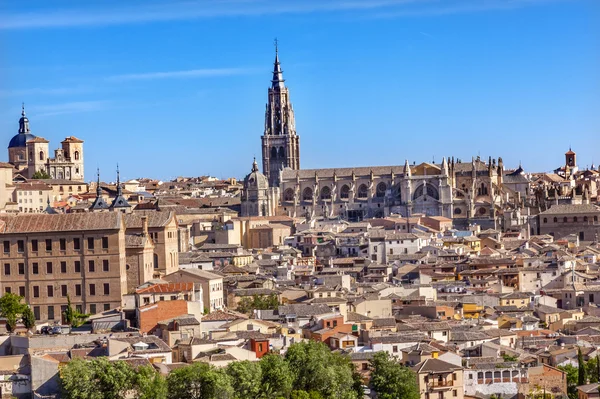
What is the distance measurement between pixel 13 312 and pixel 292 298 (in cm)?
1704

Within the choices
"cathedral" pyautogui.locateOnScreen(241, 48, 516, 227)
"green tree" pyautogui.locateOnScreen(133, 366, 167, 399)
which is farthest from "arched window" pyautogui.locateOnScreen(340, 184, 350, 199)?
"green tree" pyautogui.locateOnScreen(133, 366, 167, 399)

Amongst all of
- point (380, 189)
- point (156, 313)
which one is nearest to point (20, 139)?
point (380, 189)

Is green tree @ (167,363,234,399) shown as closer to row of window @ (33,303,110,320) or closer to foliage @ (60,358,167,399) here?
foliage @ (60,358,167,399)

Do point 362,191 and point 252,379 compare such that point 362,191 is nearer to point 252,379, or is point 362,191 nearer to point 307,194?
point 307,194

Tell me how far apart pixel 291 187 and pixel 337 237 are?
43.3 meters

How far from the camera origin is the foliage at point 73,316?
58219 mm

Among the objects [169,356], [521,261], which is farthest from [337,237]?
[169,356]

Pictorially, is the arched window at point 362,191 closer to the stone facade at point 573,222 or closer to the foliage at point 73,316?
the stone facade at point 573,222

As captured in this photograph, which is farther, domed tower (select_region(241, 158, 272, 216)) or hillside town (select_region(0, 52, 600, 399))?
domed tower (select_region(241, 158, 272, 216))

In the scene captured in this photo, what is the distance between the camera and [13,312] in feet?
189

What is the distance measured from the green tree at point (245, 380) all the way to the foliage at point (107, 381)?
2.27 metres

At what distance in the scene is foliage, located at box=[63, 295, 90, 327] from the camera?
58219 millimetres

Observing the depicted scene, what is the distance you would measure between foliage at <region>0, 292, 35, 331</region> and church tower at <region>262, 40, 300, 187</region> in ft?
347

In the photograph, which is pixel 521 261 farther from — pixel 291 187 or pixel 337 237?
pixel 291 187
